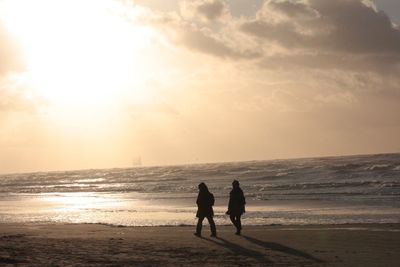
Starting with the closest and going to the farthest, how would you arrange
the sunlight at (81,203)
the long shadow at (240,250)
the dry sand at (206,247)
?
the dry sand at (206,247), the long shadow at (240,250), the sunlight at (81,203)

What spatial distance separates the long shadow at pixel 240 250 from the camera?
1230 centimetres

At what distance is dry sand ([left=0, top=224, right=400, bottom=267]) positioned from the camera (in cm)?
1187

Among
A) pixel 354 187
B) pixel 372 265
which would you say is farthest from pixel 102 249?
pixel 354 187

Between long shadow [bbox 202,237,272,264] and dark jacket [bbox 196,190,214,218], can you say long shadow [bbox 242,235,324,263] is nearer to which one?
long shadow [bbox 202,237,272,264]

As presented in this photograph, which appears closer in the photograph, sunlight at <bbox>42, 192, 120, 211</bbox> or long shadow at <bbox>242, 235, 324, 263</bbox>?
long shadow at <bbox>242, 235, 324, 263</bbox>

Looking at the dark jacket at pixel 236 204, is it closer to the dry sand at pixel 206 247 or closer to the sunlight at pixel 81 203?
the dry sand at pixel 206 247

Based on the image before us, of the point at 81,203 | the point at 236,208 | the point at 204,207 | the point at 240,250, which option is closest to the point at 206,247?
the point at 240,250

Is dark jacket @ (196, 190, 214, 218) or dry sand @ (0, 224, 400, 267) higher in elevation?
dark jacket @ (196, 190, 214, 218)

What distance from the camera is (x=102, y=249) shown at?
540 inches

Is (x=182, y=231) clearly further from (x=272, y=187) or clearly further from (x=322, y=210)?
(x=272, y=187)

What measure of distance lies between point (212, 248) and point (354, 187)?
30854 mm

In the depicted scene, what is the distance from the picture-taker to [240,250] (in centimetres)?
1360

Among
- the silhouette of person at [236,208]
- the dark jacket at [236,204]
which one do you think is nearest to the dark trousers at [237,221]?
the silhouette of person at [236,208]

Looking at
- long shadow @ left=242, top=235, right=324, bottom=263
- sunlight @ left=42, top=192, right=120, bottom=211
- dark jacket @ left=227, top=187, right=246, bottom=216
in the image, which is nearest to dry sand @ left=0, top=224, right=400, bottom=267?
long shadow @ left=242, top=235, right=324, bottom=263
